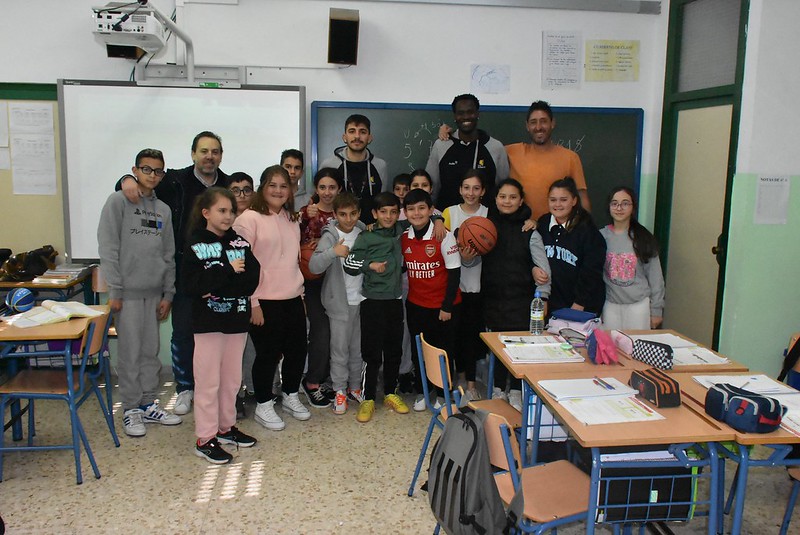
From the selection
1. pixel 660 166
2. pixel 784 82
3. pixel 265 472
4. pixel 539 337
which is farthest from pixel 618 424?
pixel 660 166

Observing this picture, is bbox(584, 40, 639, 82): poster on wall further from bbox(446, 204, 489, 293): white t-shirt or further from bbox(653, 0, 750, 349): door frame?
bbox(446, 204, 489, 293): white t-shirt

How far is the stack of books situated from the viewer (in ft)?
12.6

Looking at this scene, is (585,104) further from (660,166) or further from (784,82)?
(784,82)

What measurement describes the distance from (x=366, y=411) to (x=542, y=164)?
74.5 inches

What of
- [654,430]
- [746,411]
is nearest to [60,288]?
[654,430]

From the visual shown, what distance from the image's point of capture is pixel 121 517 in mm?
2533

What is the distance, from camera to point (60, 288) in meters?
3.82

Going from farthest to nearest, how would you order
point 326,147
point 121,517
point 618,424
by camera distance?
point 326,147
point 121,517
point 618,424

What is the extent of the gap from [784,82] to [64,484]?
4.56 m

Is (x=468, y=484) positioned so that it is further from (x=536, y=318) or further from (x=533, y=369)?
(x=536, y=318)

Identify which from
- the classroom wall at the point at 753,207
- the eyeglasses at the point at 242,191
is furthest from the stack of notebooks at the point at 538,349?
the classroom wall at the point at 753,207

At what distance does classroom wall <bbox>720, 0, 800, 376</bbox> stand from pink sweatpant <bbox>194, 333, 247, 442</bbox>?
10.0ft

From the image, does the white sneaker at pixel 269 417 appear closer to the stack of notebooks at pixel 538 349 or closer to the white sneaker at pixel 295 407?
the white sneaker at pixel 295 407

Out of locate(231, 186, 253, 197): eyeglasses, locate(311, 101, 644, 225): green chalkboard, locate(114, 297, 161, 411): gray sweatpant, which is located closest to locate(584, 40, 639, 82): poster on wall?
locate(311, 101, 644, 225): green chalkboard
